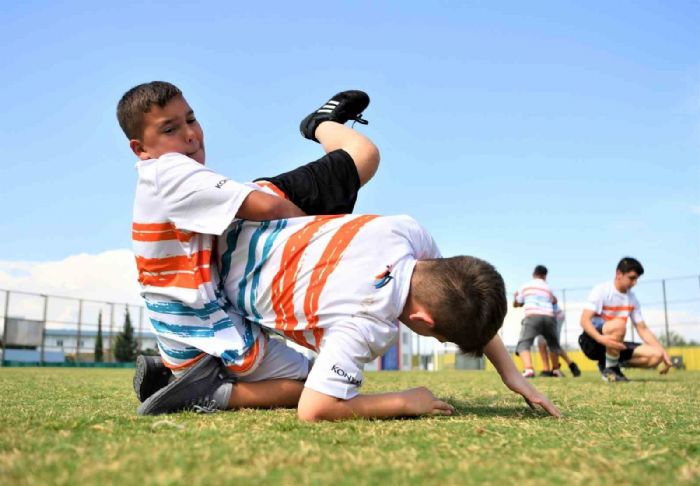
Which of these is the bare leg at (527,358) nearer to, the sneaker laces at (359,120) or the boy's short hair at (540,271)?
the boy's short hair at (540,271)

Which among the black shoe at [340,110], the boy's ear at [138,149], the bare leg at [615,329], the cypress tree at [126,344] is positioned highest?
the black shoe at [340,110]

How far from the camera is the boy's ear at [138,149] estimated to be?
3.03m

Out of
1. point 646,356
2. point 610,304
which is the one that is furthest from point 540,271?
point 646,356

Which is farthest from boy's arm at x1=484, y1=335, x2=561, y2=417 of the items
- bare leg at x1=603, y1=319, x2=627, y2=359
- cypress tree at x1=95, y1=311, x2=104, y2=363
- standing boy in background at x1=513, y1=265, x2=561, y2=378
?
cypress tree at x1=95, y1=311, x2=104, y2=363

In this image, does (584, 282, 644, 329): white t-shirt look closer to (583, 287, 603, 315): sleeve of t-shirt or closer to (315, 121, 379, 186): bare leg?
(583, 287, 603, 315): sleeve of t-shirt

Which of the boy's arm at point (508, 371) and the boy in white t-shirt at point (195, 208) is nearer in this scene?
the boy in white t-shirt at point (195, 208)

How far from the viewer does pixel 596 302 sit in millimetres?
8852

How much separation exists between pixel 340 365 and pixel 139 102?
1573 millimetres

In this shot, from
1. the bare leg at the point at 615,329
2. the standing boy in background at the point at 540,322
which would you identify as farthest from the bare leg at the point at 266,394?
the standing boy in background at the point at 540,322

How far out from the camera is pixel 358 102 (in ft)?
11.4

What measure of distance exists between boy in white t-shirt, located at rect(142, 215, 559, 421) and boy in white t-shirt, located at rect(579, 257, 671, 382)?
6025mm

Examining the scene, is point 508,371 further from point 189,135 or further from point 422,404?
point 189,135

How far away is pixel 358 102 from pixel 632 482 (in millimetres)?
2494

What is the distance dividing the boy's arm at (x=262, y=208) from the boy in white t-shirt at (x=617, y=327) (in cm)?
672
